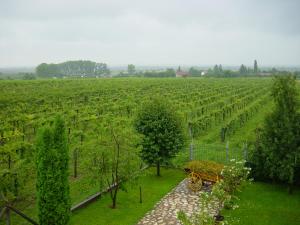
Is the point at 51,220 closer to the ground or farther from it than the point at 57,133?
closer to the ground

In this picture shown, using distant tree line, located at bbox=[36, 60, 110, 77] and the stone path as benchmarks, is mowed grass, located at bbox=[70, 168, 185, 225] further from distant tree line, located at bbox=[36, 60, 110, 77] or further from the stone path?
distant tree line, located at bbox=[36, 60, 110, 77]

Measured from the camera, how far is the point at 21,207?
1523 cm

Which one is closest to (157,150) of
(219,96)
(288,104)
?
(288,104)

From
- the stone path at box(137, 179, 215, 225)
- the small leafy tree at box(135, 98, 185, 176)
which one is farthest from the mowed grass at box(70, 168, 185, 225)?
the small leafy tree at box(135, 98, 185, 176)

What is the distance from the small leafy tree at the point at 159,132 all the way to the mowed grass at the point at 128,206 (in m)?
1.21

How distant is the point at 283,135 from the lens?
54.8ft

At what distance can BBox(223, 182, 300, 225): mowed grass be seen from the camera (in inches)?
561

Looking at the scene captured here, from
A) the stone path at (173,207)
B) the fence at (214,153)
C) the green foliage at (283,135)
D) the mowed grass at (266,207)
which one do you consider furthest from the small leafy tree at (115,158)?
the fence at (214,153)

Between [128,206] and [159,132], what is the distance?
4625 millimetres

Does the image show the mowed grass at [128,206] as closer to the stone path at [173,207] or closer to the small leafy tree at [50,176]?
the stone path at [173,207]

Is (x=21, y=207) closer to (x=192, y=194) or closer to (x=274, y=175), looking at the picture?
(x=192, y=194)

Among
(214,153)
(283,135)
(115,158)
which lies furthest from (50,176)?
(214,153)

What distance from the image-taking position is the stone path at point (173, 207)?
13898mm

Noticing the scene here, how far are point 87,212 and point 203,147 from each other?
39.8 ft
